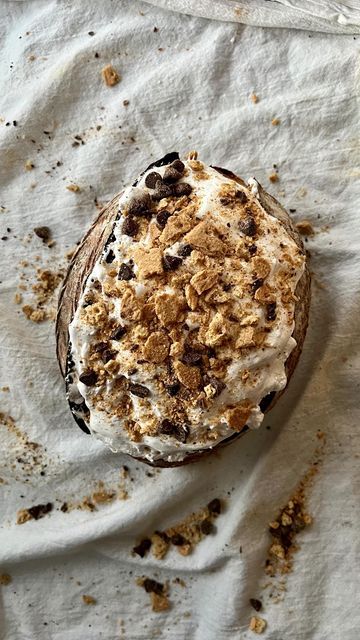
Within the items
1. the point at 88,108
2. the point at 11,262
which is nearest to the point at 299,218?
the point at 88,108

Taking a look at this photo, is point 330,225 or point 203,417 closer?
point 203,417

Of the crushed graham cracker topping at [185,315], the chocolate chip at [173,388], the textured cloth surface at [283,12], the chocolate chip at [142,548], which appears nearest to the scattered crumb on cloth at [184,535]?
the chocolate chip at [142,548]

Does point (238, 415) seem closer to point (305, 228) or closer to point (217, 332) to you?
point (217, 332)

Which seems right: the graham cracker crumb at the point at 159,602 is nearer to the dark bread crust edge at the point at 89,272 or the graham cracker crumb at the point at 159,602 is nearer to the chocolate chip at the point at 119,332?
the dark bread crust edge at the point at 89,272

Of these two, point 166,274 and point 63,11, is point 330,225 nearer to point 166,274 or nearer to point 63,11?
point 166,274

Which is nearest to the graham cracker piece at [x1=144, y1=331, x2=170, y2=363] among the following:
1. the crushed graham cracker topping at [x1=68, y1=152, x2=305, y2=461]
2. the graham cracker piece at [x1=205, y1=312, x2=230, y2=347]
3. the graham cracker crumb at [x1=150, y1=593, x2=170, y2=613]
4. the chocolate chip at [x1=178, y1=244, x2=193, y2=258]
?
the crushed graham cracker topping at [x1=68, y1=152, x2=305, y2=461]

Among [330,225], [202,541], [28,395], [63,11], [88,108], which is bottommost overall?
[202,541]

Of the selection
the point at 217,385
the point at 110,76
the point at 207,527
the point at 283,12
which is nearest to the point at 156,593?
the point at 207,527
